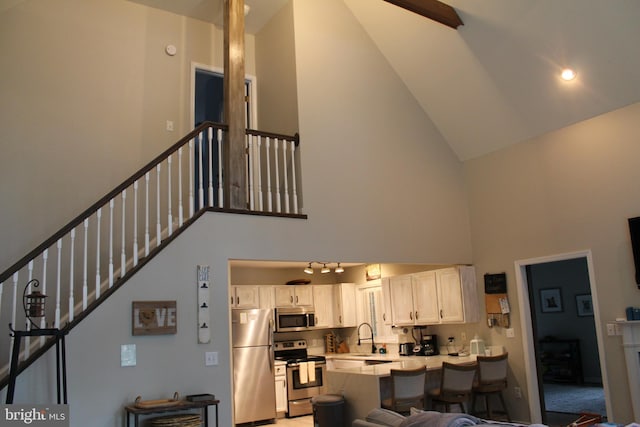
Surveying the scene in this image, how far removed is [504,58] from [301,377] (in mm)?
5070

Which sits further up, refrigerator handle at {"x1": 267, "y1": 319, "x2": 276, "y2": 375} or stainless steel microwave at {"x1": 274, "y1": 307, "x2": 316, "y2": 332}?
stainless steel microwave at {"x1": 274, "y1": 307, "x2": 316, "y2": 332}

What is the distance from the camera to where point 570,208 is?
20.7 ft

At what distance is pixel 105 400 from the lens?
457 centimetres

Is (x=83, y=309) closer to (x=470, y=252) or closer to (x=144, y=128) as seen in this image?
(x=144, y=128)

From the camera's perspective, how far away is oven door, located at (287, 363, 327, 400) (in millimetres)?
8000

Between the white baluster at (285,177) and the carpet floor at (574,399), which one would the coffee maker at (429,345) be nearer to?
the carpet floor at (574,399)

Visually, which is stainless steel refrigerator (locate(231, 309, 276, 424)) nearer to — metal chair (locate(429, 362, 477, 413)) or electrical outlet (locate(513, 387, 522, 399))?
metal chair (locate(429, 362, 477, 413))

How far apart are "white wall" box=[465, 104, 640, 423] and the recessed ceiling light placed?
56 cm

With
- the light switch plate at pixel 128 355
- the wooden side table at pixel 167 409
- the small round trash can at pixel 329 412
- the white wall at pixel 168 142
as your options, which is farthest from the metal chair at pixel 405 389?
the light switch plate at pixel 128 355

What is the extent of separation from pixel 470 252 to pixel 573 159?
5.92ft

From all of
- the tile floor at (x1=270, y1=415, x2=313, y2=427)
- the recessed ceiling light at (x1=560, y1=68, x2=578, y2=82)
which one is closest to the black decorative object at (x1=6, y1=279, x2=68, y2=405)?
the tile floor at (x1=270, y1=415, x2=313, y2=427)

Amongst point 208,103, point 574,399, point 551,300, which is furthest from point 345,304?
point 551,300

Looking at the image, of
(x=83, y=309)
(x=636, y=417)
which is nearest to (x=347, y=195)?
(x=83, y=309)

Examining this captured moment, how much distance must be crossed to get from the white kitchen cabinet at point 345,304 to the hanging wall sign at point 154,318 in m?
4.25
